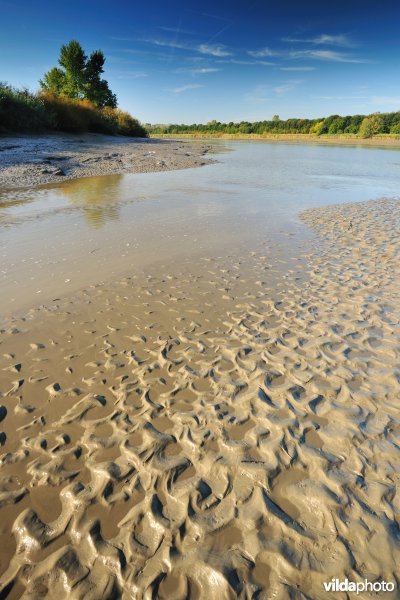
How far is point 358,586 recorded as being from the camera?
1827 mm

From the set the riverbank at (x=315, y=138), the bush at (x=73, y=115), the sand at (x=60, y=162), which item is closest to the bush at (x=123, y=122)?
the bush at (x=73, y=115)

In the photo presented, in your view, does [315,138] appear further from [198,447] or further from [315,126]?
[198,447]

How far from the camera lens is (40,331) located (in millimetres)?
4121

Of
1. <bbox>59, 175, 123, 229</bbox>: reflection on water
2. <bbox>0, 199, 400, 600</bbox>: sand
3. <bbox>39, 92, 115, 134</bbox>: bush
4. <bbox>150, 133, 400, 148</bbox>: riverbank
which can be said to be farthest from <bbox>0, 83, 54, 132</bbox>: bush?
<bbox>150, 133, 400, 148</bbox>: riverbank

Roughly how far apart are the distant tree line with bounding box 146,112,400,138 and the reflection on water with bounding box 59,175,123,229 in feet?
240

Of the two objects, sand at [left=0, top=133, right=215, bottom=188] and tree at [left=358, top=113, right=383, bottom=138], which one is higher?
tree at [left=358, top=113, right=383, bottom=138]

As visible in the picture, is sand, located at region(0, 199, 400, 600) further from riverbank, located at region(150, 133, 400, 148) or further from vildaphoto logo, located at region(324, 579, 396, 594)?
riverbank, located at region(150, 133, 400, 148)

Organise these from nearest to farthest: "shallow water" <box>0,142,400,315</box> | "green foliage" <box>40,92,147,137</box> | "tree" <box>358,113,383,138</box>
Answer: "shallow water" <box>0,142,400,315</box> < "green foliage" <box>40,92,147,137</box> < "tree" <box>358,113,383,138</box>

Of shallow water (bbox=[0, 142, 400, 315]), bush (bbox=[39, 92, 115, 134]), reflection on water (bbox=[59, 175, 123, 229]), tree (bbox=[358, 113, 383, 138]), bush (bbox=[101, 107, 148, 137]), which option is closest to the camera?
shallow water (bbox=[0, 142, 400, 315])

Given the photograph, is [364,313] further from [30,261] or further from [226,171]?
[226,171]

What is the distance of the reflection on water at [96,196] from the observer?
9141 millimetres

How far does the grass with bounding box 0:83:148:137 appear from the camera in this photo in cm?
2284

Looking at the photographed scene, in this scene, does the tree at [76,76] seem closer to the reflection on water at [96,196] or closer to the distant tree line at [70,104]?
the distant tree line at [70,104]

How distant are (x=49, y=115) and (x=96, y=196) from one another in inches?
791
